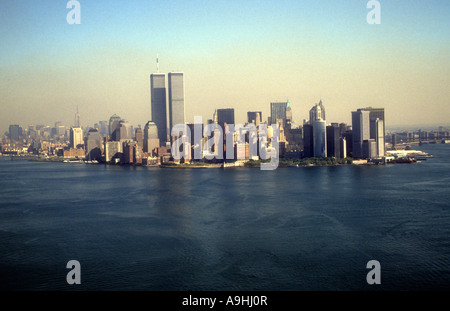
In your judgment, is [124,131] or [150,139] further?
[124,131]

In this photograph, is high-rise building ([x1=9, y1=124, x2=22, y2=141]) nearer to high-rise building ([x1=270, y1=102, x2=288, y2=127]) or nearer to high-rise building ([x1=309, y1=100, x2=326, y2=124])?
high-rise building ([x1=270, y1=102, x2=288, y2=127])

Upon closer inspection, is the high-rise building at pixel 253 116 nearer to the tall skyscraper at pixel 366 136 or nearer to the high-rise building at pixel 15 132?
the tall skyscraper at pixel 366 136

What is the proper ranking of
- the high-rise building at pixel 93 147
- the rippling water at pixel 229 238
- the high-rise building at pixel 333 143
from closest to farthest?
the rippling water at pixel 229 238 → the high-rise building at pixel 333 143 → the high-rise building at pixel 93 147

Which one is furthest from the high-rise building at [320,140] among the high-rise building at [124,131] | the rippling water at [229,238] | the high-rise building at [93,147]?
the high-rise building at [124,131]

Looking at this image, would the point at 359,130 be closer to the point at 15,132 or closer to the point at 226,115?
the point at 226,115

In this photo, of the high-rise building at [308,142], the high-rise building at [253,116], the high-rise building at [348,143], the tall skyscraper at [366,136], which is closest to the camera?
the tall skyscraper at [366,136]

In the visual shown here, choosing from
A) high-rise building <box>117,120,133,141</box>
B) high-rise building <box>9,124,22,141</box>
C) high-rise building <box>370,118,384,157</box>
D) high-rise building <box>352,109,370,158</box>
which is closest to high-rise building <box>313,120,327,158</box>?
high-rise building <box>352,109,370,158</box>

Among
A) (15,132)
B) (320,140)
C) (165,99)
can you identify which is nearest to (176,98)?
(165,99)

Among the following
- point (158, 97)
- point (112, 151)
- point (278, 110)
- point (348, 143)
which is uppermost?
point (158, 97)
